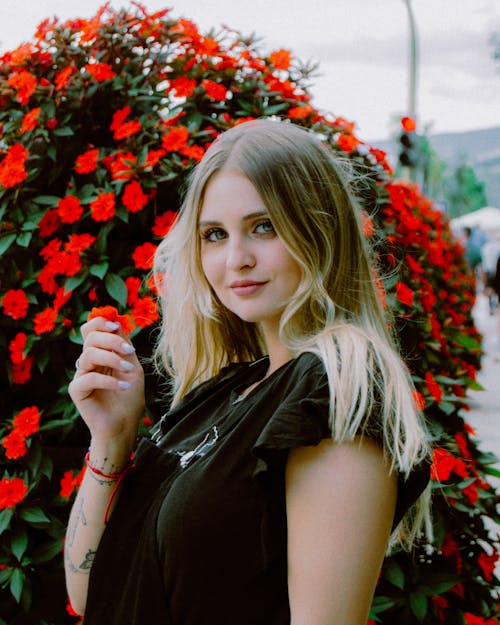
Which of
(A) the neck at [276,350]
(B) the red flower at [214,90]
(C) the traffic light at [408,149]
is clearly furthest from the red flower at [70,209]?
(C) the traffic light at [408,149]

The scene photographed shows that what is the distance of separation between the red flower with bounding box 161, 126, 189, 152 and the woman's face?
0.97 meters

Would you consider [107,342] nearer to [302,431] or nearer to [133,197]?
[302,431]

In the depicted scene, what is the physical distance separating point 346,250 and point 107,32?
1.59 meters

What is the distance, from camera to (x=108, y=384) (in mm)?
1446

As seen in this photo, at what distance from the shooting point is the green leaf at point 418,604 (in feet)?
7.33

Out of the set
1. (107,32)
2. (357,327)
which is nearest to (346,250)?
(357,327)

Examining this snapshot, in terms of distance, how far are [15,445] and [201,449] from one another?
1153 millimetres

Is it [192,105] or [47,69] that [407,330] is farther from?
[47,69]

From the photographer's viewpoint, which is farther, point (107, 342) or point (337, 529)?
point (107, 342)

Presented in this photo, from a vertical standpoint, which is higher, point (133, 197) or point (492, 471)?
point (133, 197)

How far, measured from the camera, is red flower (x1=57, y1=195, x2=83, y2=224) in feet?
7.82

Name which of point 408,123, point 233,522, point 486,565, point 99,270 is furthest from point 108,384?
point 408,123

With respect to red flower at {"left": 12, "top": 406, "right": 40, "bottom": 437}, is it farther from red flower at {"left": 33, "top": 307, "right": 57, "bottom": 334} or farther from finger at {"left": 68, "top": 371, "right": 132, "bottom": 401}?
finger at {"left": 68, "top": 371, "right": 132, "bottom": 401}

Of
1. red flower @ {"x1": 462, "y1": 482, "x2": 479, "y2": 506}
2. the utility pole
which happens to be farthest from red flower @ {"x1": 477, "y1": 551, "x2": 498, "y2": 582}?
the utility pole
